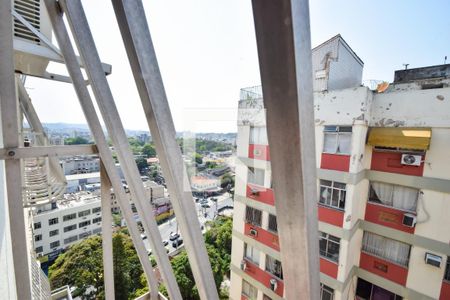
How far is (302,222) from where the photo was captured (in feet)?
1.53

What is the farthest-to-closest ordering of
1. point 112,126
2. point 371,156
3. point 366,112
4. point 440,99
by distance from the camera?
point 371,156
point 366,112
point 440,99
point 112,126

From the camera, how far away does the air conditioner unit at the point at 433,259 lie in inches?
152

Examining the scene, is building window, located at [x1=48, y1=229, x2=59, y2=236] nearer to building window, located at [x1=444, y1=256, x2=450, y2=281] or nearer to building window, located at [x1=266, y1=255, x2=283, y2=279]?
building window, located at [x1=266, y1=255, x2=283, y2=279]

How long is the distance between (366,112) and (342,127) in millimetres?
488

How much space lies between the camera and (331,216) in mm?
4652

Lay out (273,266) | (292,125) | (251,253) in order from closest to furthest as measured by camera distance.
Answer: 1. (292,125)
2. (273,266)
3. (251,253)

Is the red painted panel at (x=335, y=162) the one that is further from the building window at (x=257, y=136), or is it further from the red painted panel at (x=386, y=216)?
the building window at (x=257, y=136)

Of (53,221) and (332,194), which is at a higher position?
(332,194)

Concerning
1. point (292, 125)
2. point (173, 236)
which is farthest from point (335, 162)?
point (173, 236)

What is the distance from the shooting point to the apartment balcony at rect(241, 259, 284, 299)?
5375 millimetres

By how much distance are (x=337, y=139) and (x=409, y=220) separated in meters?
1.98

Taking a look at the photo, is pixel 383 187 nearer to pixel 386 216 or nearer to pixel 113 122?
pixel 386 216

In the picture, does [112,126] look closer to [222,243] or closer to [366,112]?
[366,112]

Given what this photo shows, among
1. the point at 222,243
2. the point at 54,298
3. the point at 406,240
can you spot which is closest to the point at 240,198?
the point at 406,240
